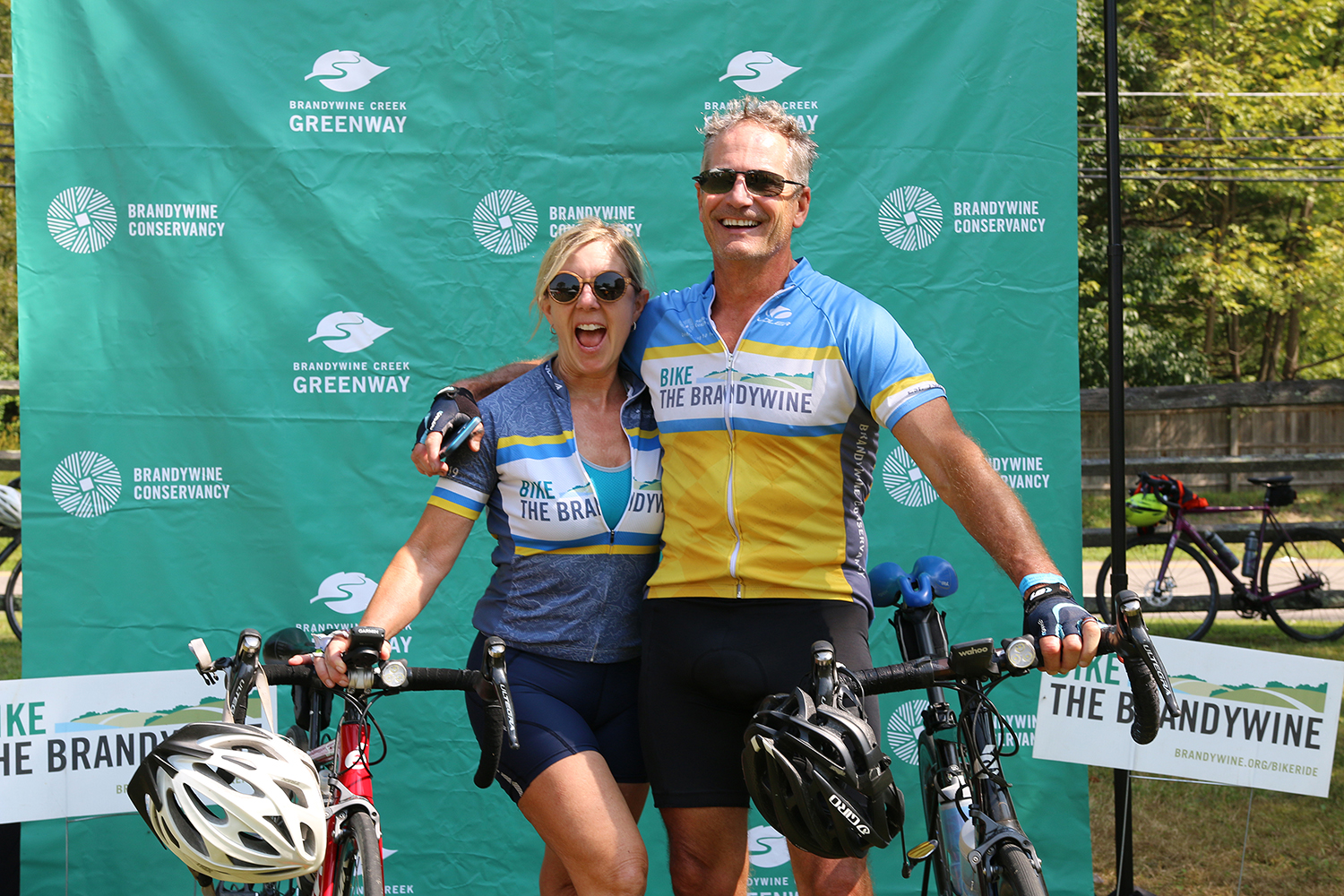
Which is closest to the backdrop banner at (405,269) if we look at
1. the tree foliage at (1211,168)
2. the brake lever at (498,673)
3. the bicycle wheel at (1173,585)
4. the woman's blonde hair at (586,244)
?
the woman's blonde hair at (586,244)

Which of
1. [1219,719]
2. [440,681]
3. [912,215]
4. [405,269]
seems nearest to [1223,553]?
[1219,719]

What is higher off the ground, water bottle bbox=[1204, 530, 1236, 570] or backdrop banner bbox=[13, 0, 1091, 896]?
backdrop banner bbox=[13, 0, 1091, 896]

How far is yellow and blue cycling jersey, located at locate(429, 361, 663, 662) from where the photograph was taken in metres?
2.32

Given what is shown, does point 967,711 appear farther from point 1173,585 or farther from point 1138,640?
point 1173,585

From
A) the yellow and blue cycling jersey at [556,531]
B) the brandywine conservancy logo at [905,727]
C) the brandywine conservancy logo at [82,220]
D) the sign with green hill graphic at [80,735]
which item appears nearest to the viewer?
the yellow and blue cycling jersey at [556,531]

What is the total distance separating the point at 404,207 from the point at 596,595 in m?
1.90

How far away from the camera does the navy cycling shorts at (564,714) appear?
221 cm

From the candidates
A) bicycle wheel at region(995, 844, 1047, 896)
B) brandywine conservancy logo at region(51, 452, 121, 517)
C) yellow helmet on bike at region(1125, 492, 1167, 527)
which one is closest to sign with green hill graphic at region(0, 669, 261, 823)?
brandywine conservancy logo at region(51, 452, 121, 517)

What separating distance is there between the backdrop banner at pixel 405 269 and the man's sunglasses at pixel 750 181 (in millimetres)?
1455

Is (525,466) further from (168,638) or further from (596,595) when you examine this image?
(168,638)

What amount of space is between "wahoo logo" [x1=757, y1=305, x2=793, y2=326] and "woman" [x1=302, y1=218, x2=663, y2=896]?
0.31 meters

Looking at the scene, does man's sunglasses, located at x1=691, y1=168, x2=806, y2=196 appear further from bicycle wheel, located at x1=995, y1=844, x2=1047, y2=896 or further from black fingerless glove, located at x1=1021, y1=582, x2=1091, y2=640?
bicycle wheel, located at x1=995, y1=844, x2=1047, y2=896

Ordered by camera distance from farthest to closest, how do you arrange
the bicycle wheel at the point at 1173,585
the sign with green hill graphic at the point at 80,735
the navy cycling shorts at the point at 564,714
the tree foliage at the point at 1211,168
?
the tree foliage at the point at 1211,168 → the bicycle wheel at the point at 1173,585 → the sign with green hill graphic at the point at 80,735 → the navy cycling shorts at the point at 564,714

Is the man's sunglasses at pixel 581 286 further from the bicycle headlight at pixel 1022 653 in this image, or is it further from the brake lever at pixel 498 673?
the bicycle headlight at pixel 1022 653
